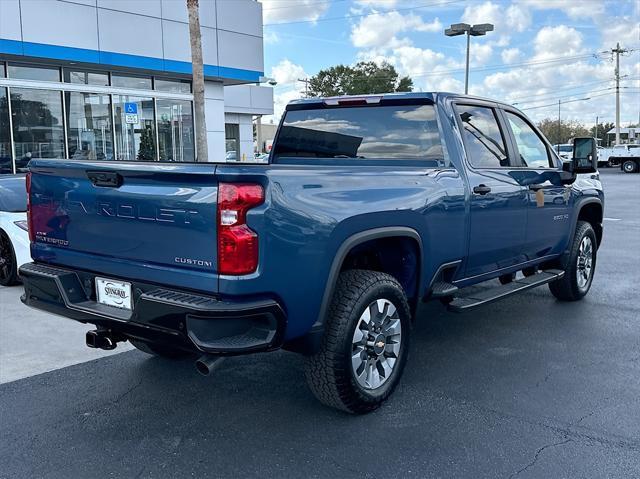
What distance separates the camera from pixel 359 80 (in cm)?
6366

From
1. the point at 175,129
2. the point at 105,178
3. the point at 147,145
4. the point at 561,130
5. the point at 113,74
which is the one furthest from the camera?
the point at 561,130

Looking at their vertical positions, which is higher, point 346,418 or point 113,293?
point 113,293

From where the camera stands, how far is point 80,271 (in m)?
3.79

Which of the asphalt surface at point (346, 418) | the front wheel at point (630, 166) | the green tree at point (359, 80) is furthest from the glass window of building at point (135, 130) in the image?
the green tree at point (359, 80)

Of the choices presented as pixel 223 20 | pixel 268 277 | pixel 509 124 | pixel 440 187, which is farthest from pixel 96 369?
pixel 223 20

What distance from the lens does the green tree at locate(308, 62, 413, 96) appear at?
6366 centimetres

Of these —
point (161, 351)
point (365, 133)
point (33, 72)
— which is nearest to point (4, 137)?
point (33, 72)

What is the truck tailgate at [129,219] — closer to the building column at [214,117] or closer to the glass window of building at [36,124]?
the glass window of building at [36,124]

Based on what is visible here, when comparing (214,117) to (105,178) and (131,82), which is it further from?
(105,178)

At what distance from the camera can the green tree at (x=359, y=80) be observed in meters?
63.7

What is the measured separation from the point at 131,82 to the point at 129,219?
15.2 m

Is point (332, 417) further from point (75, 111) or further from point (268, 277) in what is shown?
point (75, 111)

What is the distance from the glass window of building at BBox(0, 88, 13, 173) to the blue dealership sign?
3.26m

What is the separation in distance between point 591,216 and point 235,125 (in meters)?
32.5
